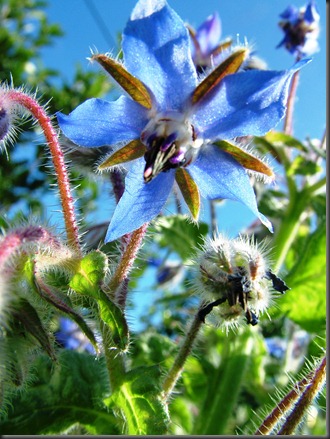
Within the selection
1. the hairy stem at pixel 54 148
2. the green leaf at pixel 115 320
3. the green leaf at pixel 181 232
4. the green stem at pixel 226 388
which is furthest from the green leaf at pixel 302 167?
the green leaf at pixel 115 320

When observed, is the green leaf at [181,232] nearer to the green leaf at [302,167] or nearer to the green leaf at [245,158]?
the green leaf at [302,167]

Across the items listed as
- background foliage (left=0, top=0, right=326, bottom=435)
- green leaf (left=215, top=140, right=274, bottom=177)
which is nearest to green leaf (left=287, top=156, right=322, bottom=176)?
background foliage (left=0, top=0, right=326, bottom=435)

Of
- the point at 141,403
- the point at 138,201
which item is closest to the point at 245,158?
the point at 138,201

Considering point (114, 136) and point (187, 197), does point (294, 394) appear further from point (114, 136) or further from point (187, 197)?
point (114, 136)

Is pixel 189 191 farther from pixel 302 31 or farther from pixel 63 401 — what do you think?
pixel 302 31

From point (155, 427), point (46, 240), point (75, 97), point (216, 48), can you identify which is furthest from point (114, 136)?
point (75, 97)

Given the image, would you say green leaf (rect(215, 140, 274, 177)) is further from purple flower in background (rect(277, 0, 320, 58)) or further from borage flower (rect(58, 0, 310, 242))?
purple flower in background (rect(277, 0, 320, 58))

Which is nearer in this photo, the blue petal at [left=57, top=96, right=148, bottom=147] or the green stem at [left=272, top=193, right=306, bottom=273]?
the blue petal at [left=57, top=96, right=148, bottom=147]
